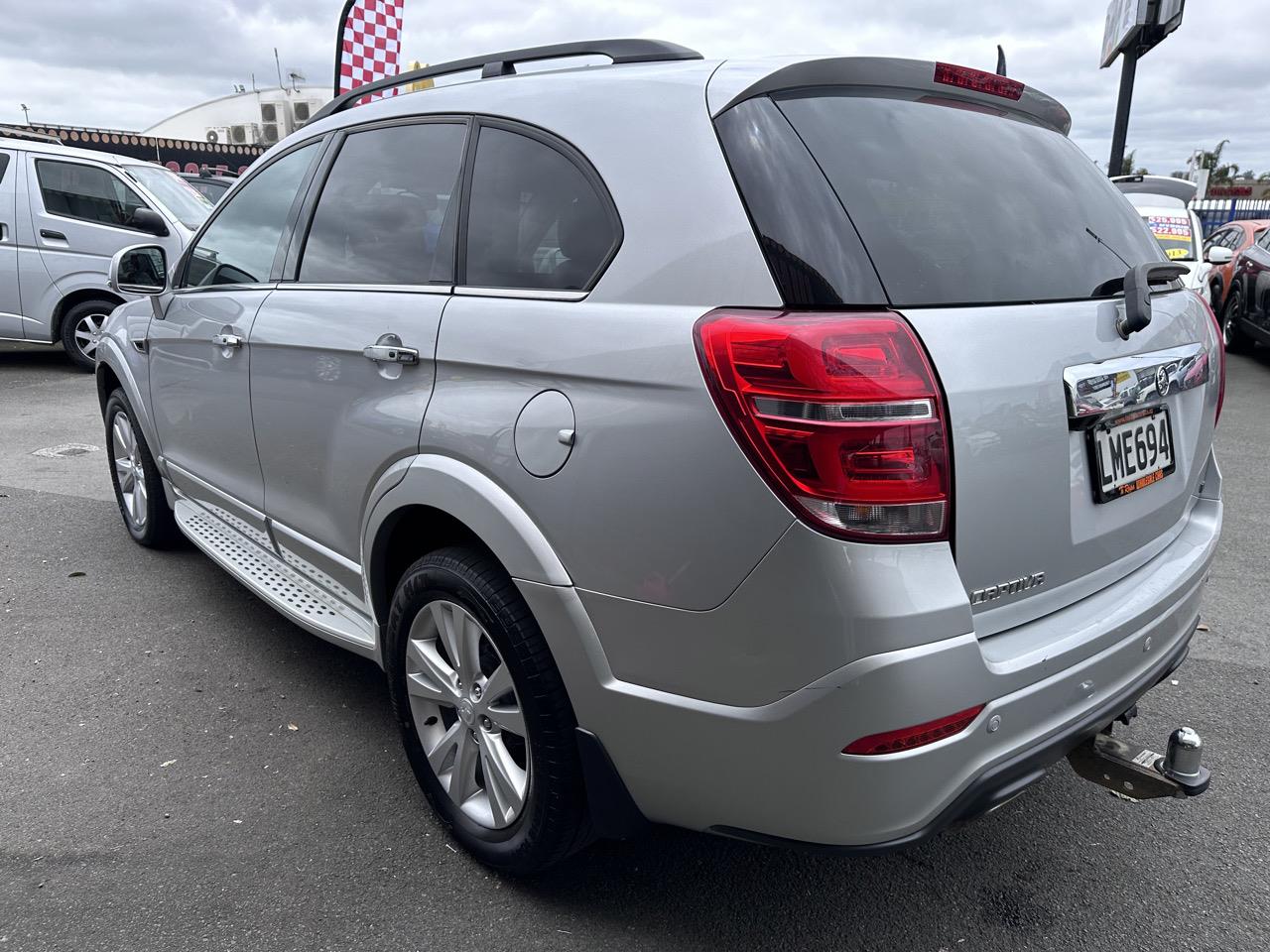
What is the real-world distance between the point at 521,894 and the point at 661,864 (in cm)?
34

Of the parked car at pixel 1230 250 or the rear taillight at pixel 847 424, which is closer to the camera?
the rear taillight at pixel 847 424

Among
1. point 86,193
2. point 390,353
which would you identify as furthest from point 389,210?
point 86,193

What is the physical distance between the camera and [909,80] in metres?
1.94

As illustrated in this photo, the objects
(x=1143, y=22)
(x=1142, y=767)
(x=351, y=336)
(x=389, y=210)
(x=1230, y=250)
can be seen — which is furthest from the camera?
(x=1143, y=22)

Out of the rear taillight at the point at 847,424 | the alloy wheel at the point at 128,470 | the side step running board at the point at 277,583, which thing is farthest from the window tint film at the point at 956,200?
the alloy wheel at the point at 128,470

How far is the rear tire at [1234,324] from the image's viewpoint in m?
9.83

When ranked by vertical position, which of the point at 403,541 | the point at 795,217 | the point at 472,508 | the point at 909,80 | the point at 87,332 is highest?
the point at 909,80

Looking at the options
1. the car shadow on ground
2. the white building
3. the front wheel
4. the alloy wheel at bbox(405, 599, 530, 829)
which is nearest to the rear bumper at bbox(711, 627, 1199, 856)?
the front wheel

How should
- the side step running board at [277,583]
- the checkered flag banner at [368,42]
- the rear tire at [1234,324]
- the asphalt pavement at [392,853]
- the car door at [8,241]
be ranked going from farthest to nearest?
the rear tire at [1234,324] → the car door at [8,241] → the checkered flag banner at [368,42] → the side step running board at [277,583] → the asphalt pavement at [392,853]

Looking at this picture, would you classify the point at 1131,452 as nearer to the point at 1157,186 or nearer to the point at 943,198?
the point at 943,198

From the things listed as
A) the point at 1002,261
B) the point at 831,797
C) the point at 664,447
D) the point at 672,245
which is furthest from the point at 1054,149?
the point at 831,797

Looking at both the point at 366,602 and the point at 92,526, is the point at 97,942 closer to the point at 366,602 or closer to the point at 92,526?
the point at 366,602

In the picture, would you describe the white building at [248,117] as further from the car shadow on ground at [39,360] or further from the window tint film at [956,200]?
the window tint film at [956,200]

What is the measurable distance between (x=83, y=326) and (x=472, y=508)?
29.1 feet
